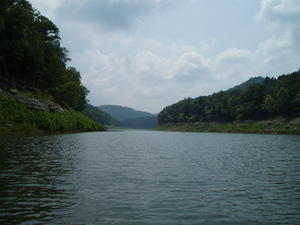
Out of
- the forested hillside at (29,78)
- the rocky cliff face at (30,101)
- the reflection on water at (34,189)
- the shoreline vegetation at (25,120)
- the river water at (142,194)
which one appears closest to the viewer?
the reflection on water at (34,189)

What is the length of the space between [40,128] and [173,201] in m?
61.4

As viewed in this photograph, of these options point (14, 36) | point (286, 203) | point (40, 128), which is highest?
point (14, 36)

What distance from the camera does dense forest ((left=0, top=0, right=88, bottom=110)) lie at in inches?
2859

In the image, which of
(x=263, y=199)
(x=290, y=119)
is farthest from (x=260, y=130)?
(x=263, y=199)

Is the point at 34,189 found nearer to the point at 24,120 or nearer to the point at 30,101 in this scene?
the point at 24,120

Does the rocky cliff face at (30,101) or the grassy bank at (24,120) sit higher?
the rocky cliff face at (30,101)

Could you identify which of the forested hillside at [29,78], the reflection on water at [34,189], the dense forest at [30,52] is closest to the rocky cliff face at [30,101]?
the forested hillside at [29,78]

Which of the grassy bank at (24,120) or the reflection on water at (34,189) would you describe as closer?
the reflection on water at (34,189)

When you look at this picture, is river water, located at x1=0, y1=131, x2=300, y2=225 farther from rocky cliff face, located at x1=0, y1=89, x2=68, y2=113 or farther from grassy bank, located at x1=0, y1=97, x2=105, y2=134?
rocky cliff face, located at x1=0, y1=89, x2=68, y2=113

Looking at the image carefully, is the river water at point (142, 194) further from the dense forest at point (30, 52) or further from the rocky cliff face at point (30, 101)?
the dense forest at point (30, 52)

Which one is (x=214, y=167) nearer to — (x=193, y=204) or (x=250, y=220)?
(x=193, y=204)

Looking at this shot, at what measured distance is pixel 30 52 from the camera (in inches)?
3150

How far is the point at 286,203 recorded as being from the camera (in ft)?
49.0

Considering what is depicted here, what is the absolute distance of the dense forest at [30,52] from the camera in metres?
72.6
